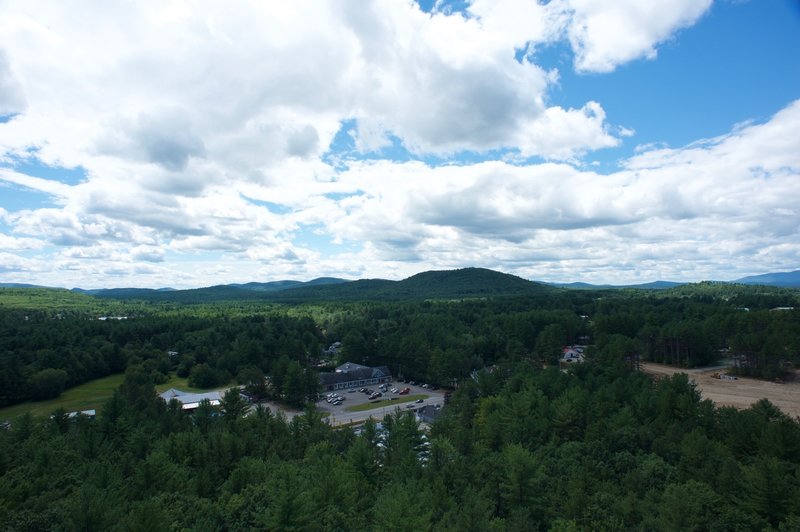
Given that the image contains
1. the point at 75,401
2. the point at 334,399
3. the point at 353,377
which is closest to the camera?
the point at 334,399

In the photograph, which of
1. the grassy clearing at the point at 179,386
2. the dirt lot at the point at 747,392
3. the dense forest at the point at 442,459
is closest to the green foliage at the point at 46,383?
the dense forest at the point at 442,459

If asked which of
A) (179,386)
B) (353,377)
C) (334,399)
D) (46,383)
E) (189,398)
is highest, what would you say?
(46,383)

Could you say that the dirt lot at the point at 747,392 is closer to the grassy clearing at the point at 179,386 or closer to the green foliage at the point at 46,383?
the grassy clearing at the point at 179,386

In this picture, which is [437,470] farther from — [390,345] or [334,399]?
[390,345]

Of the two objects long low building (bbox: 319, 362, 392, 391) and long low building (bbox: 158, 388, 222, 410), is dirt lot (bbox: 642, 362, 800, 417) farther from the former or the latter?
long low building (bbox: 158, 388, 222, 410)

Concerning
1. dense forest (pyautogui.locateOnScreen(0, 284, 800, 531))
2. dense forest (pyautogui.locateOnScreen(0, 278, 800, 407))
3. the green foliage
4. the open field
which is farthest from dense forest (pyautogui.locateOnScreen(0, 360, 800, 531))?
the green foliage

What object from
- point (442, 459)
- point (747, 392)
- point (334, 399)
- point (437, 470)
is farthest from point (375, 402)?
point (747, 392)
